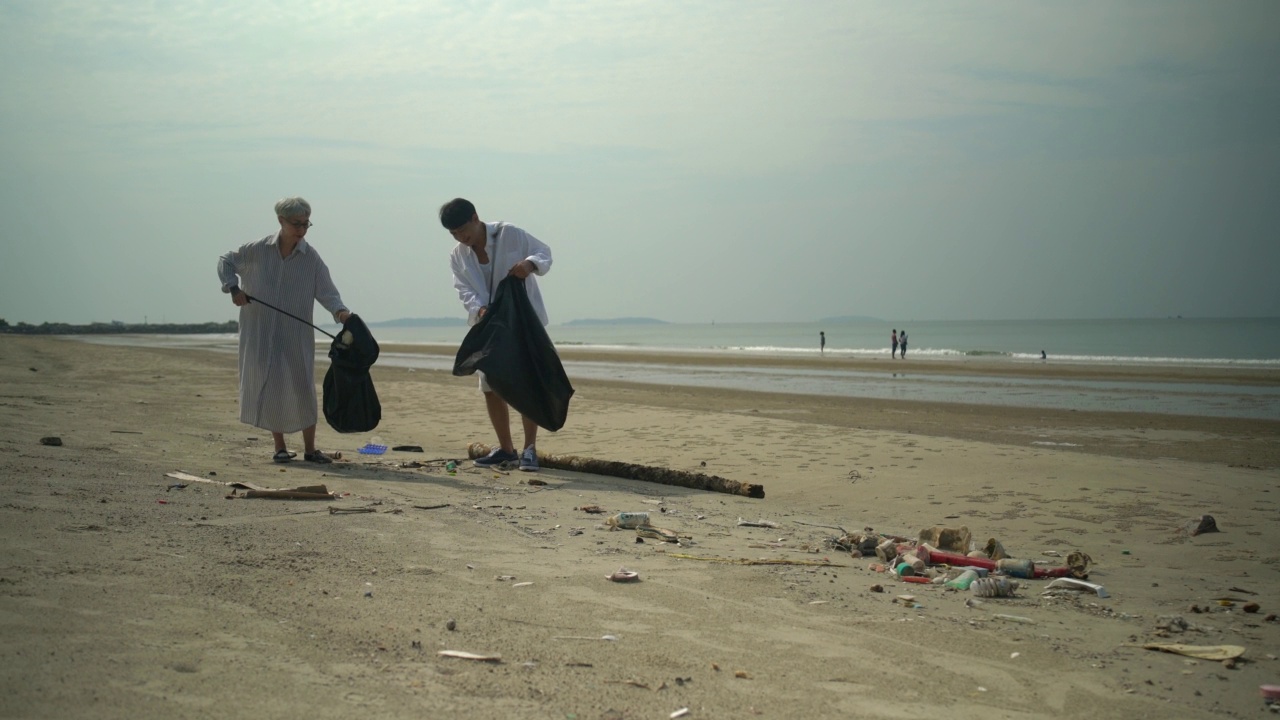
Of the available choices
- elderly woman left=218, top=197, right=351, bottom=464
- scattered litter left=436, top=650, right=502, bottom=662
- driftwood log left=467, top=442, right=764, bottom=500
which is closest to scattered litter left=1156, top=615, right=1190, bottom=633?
scattered litter left=436, top=650, right=502, bottom=662

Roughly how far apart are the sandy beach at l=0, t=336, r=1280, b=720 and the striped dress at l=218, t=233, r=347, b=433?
0.40m

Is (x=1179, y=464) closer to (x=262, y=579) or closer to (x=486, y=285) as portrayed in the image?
(x=486, y=285)

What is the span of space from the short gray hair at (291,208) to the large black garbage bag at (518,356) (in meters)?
1.44

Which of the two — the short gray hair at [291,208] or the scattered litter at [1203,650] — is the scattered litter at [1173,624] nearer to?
the scattered litter at [1203,650]

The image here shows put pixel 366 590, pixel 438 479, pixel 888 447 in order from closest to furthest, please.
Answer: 1. pixel 366 590
2. pixel 438 479
3. pixel 888 447

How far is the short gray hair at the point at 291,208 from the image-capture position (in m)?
6.26

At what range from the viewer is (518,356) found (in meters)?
6.66

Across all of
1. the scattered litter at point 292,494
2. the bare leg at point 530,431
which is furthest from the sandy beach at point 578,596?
the bare leg at point 530,431

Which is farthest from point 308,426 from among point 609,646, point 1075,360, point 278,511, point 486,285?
→ point 1075,360

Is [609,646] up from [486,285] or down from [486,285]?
down

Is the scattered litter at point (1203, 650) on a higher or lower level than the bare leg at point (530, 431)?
lower

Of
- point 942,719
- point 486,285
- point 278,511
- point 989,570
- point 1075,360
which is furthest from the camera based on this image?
point 1075,360

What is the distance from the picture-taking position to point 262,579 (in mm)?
3135

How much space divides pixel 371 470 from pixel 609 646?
400 cm
